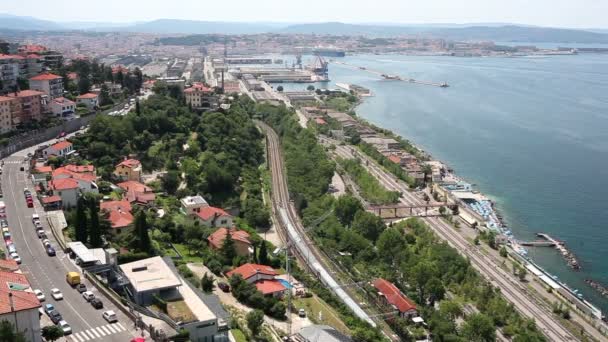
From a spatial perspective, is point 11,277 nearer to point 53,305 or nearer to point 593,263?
point 53,305

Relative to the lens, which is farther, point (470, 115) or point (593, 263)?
point (470, 115)

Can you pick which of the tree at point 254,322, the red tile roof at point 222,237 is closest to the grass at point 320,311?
Result: the tree at point 254,322

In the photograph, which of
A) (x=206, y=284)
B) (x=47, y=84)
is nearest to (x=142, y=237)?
(x=206, y=284)

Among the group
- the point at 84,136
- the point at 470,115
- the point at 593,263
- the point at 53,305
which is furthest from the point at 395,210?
the point at 470,115

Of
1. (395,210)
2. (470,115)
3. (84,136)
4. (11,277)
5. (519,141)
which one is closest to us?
(11,277)

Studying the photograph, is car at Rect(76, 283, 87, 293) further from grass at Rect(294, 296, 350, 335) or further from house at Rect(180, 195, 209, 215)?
house at Rect(180, 195, 209, 215)

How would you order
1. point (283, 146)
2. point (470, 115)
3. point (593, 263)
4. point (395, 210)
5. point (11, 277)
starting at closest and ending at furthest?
point (11, 277), point (593, 263), point (395, 210), point (283, 146), point (470, 115)

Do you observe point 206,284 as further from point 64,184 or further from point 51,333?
point 64,184
